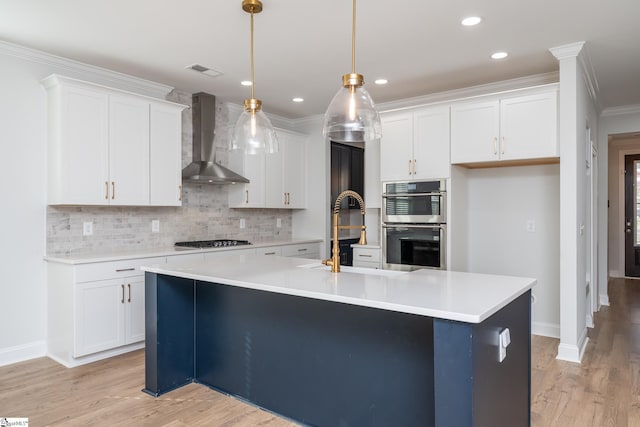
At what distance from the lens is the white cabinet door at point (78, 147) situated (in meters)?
3.49

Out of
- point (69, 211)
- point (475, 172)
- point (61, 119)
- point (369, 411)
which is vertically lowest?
point (369, 411)

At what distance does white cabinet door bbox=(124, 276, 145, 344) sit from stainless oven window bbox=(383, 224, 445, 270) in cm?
246

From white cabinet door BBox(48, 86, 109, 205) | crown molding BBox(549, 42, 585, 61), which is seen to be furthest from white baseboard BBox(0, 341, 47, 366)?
crown molding BBox(549, 42, 585, 61)

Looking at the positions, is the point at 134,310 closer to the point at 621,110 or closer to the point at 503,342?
the point at 503,342

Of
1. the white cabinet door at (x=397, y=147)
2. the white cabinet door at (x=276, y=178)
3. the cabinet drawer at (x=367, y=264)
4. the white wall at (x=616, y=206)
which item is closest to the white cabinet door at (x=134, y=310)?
the white cabinet door at (x=276, y=178)

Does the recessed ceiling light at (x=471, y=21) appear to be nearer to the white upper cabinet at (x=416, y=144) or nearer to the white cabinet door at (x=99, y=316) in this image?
the white upper cabinet at (x=416, y=144)

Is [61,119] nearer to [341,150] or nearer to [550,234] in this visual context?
[341,150]

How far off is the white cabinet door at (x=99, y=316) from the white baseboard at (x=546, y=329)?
3.91 m

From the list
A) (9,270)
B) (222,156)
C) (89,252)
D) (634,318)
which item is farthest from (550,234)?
→ (9,270)

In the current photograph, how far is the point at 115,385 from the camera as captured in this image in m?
3.04

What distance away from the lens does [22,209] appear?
3520mm

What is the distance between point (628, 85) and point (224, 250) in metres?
4.59

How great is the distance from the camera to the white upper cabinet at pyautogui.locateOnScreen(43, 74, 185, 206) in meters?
3.51

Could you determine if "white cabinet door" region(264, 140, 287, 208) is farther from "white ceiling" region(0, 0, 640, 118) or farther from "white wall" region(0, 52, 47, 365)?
"white wall" region(0, 52, 47, 365)
